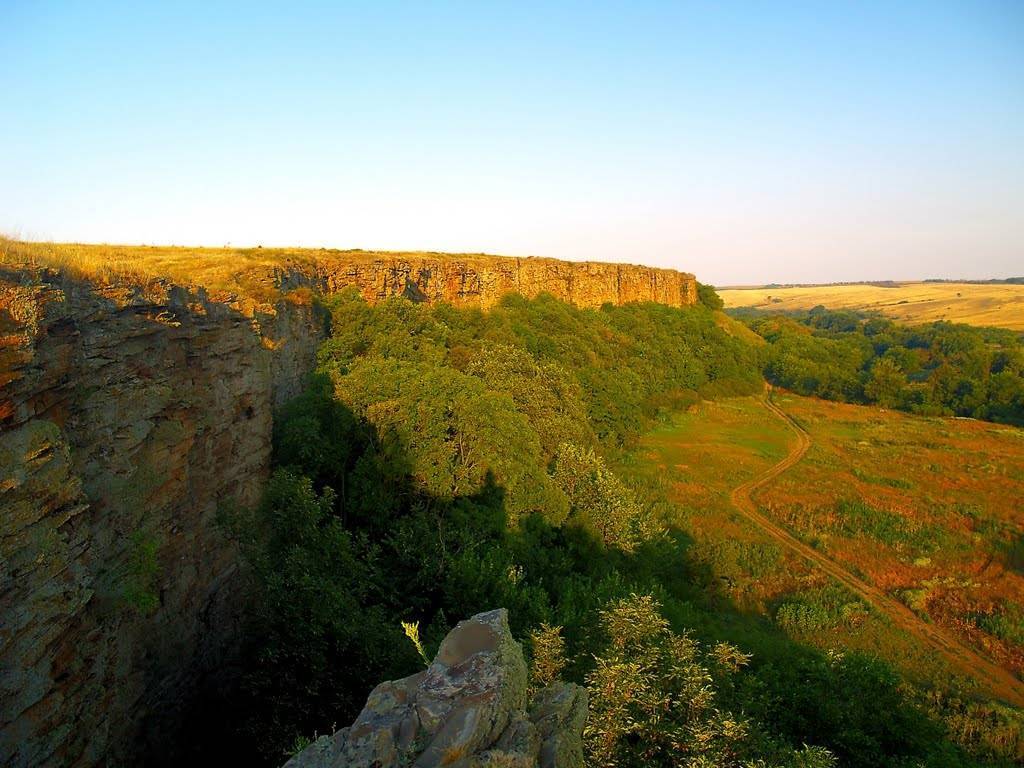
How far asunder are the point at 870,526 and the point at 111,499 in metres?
33.3

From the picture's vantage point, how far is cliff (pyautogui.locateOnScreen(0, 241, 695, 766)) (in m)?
6.61

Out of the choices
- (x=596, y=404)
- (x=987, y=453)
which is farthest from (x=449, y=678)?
(x=987, y=453)

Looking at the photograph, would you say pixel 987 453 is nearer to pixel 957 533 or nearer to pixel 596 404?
pixel 957 533

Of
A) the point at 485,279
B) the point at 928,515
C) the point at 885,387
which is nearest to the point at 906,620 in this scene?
the point at 928,515

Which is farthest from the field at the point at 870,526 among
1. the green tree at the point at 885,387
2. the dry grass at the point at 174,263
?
the dry grass at the point at 174,263

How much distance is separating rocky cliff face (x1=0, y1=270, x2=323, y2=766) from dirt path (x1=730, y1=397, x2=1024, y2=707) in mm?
22548

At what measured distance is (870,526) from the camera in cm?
3003

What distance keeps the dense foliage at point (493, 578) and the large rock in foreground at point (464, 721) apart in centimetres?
281

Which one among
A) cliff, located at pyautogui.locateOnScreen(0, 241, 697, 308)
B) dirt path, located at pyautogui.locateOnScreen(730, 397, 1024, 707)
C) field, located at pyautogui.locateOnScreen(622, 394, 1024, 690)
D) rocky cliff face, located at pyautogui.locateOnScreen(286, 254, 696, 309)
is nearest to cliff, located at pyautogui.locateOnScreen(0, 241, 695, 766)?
cliff, located at pyautogui.locateOnScreen(0, 241, 697, 308)

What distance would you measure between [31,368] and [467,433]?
12753mm

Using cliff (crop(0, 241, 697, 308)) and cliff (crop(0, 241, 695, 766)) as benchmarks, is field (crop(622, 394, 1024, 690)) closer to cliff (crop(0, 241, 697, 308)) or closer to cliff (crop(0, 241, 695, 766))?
cliff (crop(0, 241, 697, 308))

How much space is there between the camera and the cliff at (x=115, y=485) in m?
6.61

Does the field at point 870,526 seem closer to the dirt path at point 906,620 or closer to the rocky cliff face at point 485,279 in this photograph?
the dirt path at point 906,620

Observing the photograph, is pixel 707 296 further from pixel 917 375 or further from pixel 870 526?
pixel 870 526
